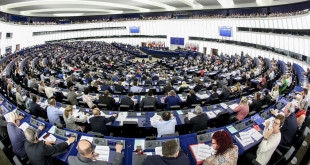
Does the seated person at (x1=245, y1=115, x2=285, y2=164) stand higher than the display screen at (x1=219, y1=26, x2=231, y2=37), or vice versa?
the display screen at (x1=219, y1=26, x2=231, y2=37)

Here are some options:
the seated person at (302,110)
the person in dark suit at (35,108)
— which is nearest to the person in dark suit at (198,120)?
the seated person at (302,110)

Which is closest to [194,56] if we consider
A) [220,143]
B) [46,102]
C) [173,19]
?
[173,19]

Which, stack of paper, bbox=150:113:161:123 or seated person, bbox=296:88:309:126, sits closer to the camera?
seated person, bbox=296:88:309:126

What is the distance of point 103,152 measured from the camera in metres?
3.76

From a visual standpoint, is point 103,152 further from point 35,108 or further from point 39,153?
point 35,108

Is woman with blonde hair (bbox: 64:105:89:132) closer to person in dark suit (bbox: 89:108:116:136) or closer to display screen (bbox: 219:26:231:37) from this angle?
person in dark suit (bbox: 89:108:116:136)

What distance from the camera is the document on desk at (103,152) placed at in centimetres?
359

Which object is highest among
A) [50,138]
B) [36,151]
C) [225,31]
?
[225,31]

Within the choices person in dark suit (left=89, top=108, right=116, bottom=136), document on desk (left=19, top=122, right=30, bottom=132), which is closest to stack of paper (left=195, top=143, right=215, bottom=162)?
person in dark suit (left=89, top=108, right=116, bottom=136)

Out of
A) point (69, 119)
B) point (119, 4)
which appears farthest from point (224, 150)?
point (119, 4)

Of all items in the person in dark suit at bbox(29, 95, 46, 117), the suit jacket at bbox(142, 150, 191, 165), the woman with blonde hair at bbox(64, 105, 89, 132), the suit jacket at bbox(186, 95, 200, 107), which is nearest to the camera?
the suit jacket at bbox(142, 150, 191, 165)

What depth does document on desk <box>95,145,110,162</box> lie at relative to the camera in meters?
3.59

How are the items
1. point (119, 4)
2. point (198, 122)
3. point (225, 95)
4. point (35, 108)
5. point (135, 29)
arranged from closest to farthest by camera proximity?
point (198, 122) → point (35, 108) → point (225, 95) → point (119, 4) → point (135, 29)

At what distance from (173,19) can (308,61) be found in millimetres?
24085
